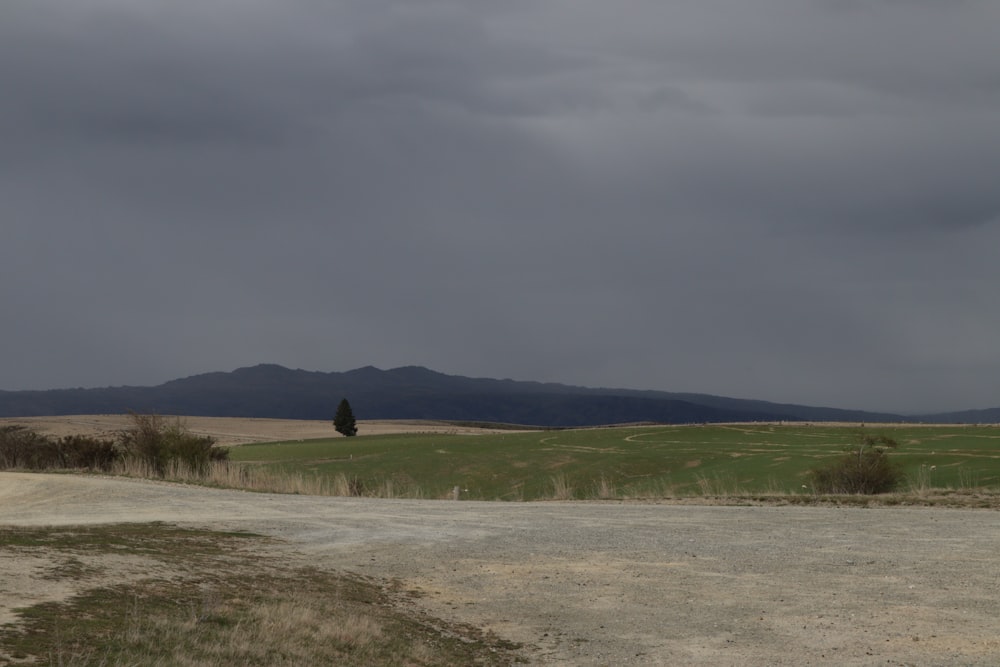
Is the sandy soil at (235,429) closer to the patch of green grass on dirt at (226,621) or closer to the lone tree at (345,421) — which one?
the lone tree at (345,421)

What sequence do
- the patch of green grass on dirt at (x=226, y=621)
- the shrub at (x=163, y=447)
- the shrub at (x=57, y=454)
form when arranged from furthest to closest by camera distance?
the shrub at (x=57, y=454) → the shrub at (x=163, y=447) → the patch of green grass on dirt at (x=226, y=621)

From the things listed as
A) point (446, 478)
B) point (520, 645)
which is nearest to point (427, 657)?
point (520, 645)

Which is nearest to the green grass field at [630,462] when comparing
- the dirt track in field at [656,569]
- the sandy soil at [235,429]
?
the dirt track in field at [656,569]

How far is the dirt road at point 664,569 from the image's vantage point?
11.7m

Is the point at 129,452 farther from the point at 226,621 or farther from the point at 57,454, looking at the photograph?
the point at 226,621

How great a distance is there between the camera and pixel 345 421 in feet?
338

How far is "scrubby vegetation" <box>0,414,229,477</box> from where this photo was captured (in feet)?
128

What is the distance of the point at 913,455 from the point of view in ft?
139

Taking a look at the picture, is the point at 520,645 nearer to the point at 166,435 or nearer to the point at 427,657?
the point at 427,657

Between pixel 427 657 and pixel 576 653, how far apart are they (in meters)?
1.75

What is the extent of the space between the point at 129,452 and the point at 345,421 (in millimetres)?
62844

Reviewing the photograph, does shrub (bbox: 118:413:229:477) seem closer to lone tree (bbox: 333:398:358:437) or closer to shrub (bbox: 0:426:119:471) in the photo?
shrub (bbox: 0:426:119:471)

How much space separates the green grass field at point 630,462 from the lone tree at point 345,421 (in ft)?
111

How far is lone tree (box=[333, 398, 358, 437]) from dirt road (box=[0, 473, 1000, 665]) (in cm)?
7399
